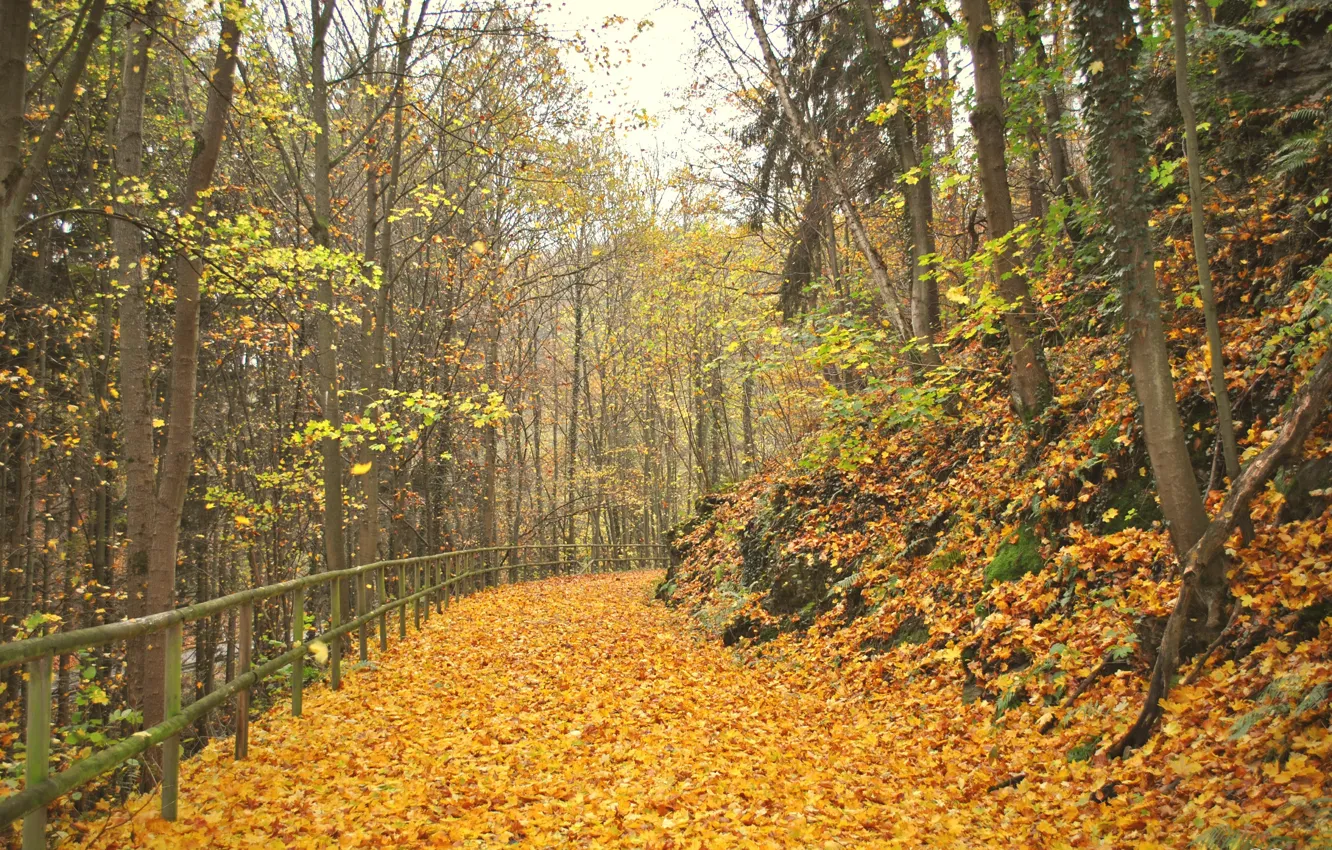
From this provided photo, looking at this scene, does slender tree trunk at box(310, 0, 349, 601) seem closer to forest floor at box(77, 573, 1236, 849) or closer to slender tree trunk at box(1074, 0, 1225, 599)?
forest floor at box(77, 573, 1236, 849)

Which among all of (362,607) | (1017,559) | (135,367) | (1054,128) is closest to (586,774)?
(1017,559)

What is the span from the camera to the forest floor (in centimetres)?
407

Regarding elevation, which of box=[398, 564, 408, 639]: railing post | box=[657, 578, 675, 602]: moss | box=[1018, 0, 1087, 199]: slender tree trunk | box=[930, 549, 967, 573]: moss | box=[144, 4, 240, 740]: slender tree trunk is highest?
box=[1018, 0, 1087, 199]: slender tree trunk

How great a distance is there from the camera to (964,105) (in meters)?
9.18

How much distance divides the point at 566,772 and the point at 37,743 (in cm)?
309

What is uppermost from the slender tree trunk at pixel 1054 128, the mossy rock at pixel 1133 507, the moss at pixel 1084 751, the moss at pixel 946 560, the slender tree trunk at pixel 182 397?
the slender tree trunk at pixel 1054 128

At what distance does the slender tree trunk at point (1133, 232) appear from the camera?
481 centimetres

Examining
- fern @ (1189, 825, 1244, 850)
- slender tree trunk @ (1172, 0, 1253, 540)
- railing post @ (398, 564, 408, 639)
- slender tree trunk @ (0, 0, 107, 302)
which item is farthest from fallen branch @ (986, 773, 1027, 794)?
railing post @ (398, 564, 408, 639)

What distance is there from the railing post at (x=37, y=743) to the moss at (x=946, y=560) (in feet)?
23.2

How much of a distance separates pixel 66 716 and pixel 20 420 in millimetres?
4923

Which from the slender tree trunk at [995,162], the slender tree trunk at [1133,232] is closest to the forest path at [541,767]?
the slender tree trunk at [1133,232]

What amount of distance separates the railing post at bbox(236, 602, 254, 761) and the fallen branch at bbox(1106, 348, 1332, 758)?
542 cm

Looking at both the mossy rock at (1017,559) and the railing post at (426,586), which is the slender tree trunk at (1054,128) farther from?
the railing post at (426,586)

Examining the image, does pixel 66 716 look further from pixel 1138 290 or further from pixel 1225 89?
pixel 1225 89
